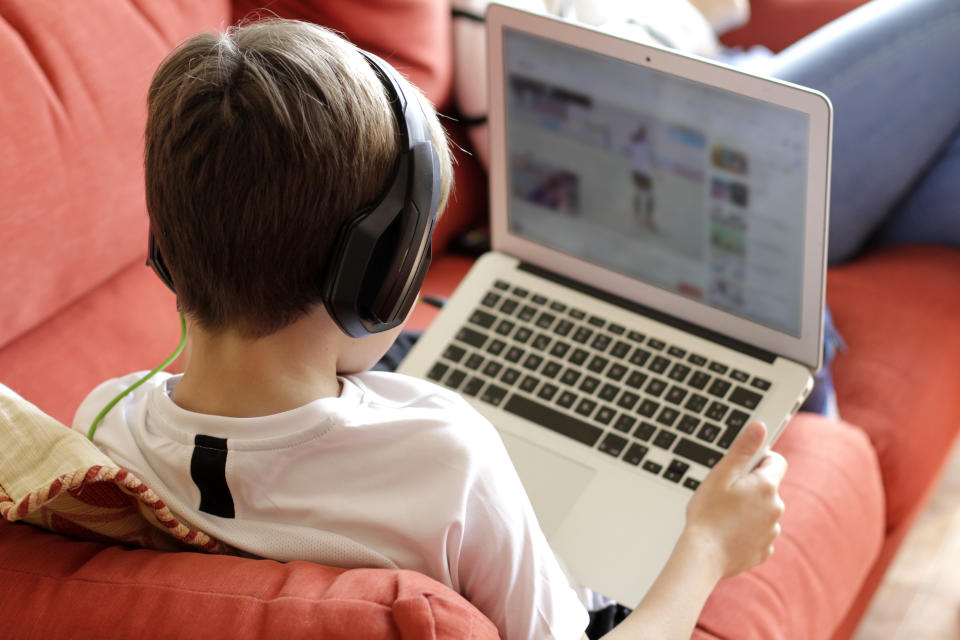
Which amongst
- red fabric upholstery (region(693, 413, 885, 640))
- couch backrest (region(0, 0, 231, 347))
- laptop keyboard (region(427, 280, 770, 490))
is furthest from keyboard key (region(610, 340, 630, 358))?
couch backrest (region(0, 0, 231, 347))

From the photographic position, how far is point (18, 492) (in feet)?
2.20

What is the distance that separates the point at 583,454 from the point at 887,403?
1.66 feet

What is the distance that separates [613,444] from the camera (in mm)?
991

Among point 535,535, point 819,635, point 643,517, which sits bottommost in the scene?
point 819,635

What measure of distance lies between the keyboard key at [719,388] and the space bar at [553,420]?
0.12 metres

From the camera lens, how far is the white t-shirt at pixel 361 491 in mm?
706

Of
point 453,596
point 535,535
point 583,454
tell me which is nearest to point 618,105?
point 583,454

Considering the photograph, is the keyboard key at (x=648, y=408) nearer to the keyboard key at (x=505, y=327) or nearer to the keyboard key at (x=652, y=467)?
the keyboard key at (x=652, y=467)

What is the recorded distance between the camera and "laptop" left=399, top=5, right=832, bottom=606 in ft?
3.04

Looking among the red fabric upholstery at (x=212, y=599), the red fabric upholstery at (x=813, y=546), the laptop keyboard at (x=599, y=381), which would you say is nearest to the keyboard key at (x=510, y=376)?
the laptop keyboard at (x=599, y=381)

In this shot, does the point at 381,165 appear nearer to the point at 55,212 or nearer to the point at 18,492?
the point at 18,492

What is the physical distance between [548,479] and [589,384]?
0.12m

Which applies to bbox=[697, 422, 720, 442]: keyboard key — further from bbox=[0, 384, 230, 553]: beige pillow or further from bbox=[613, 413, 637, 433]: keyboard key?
bbox=[0, 384, 230, 553]: beige pillow

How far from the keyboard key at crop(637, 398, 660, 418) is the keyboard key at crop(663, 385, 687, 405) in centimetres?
1
